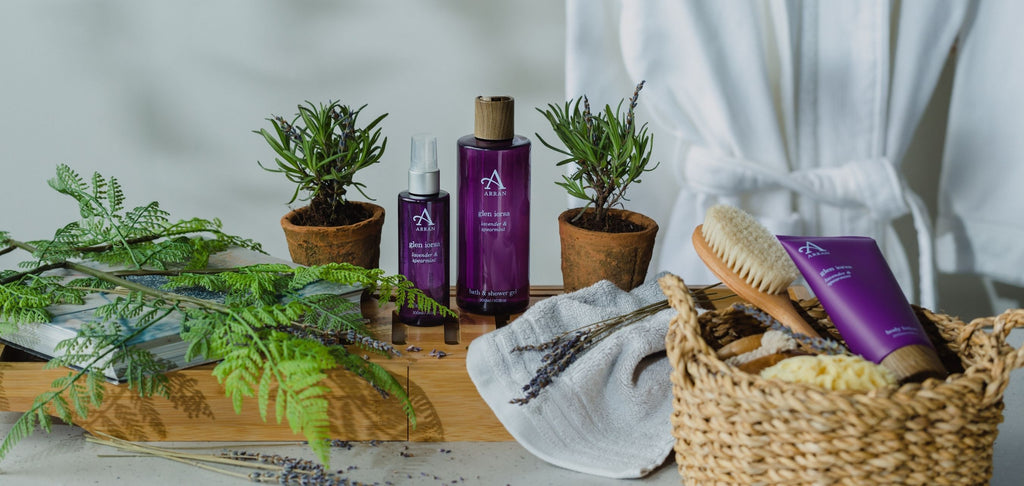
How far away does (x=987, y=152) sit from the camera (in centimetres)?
115

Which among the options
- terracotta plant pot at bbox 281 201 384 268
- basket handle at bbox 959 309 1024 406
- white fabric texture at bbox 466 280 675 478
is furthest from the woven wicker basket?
terracotta plant pot at bbox 281 201 384 268

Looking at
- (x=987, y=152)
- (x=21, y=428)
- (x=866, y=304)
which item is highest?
(x=987, y=152)

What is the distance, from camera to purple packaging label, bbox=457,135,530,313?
2.64ft

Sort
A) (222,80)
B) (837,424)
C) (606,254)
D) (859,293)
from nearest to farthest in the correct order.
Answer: (837,424) → (859,293) → (606,254) → (222,80)

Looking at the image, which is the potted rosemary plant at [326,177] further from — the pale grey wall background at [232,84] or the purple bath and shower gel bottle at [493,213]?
the pale grey wall background at [232,84]

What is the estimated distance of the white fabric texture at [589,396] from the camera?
26.7 inches

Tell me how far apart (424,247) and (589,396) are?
0.21m

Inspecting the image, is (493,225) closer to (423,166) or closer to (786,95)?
(423,166)

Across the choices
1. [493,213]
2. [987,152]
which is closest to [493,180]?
[493,213]

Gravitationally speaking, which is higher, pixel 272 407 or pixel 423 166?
pixel 423 166

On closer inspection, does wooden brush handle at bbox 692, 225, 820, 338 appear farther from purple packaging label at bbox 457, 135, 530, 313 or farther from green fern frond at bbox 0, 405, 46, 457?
green fern frond at bbox 0, 405, 46, 457

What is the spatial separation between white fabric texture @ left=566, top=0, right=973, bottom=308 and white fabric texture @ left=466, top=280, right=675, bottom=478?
0.38 meters

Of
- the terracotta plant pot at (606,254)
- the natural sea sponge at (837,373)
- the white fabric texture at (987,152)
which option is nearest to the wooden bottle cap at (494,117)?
the terracotta plant pot at (606,254)

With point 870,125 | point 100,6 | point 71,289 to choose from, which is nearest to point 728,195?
point 870,125
